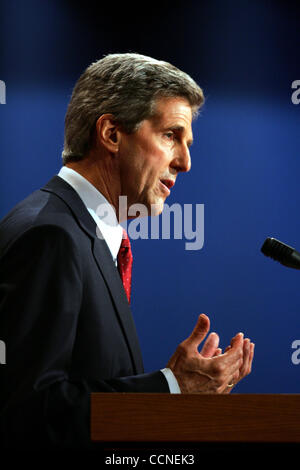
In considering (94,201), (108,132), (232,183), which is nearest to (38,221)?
(94,201)

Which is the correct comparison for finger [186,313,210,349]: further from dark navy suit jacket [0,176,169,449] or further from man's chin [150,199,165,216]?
man's chin [150,199,165,216]

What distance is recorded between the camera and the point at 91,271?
1037mm

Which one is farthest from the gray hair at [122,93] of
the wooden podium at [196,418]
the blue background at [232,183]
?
the wooden podium at [196,418]

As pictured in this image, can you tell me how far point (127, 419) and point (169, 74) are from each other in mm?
766

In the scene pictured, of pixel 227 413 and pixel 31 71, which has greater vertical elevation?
pixel 31 71

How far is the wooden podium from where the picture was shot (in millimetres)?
781

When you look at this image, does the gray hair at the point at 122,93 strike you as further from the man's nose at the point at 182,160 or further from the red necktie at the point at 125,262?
the red necktie at the point at 125,262

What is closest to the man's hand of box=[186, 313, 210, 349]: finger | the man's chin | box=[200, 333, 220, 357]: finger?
box=[186, 313, 210, 349]: finger

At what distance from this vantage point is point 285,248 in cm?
98

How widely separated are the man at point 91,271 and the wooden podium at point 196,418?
0.07 metres

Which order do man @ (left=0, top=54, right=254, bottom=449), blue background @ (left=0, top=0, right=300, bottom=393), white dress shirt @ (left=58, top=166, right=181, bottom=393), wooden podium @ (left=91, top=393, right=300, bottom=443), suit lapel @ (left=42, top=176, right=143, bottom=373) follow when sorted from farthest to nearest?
blue background @ (left=0, top=0, right=300, bottom=393) → white dress shirt @ (left=58, top=166, right=181, bottom=393) → suit lapel @ (left=42, top=176, right=143, bottom=373) → man @ (left=0, top=54, right=254, bottom=449) → wooden podium @ (left=91, top=393, right=300, bottom=443)

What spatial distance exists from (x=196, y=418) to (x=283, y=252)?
1.09ft

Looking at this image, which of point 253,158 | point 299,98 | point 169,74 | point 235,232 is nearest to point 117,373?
point 169,74

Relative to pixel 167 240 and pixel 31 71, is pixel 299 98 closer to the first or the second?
pixel 167 240
